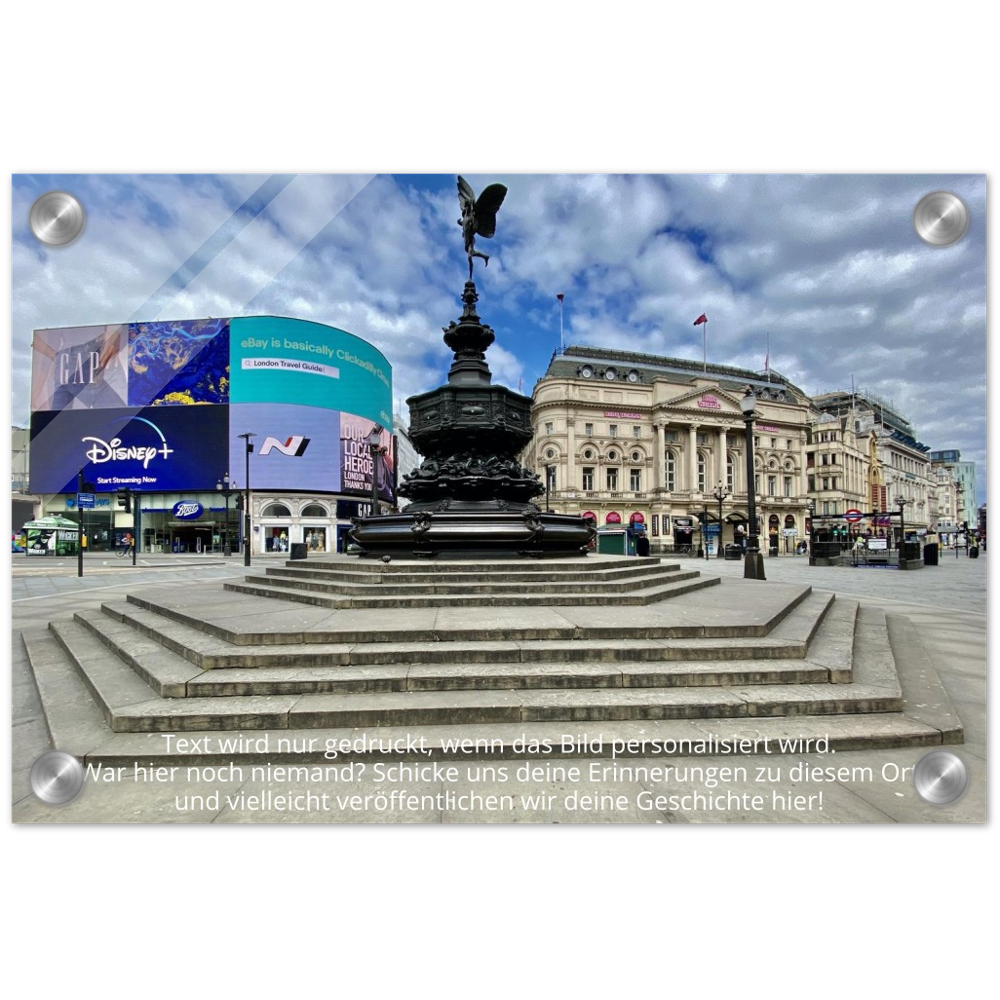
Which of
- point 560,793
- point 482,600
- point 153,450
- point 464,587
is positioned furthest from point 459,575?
point 153,450

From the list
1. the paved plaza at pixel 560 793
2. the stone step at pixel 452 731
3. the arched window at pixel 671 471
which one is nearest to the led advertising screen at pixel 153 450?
the stone step at pixel 452 731

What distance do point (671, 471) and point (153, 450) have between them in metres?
A: 53.3

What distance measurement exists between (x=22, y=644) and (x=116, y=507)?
4808cm

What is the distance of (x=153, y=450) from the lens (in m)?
42.7

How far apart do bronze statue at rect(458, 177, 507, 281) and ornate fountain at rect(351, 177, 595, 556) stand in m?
0.02

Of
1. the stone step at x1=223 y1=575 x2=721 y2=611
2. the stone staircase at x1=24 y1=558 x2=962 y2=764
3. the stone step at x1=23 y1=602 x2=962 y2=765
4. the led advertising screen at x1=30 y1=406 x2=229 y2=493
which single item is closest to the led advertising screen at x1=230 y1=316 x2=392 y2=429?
the led advertising screen at x1=30 y1=406 x2=229 y2=493

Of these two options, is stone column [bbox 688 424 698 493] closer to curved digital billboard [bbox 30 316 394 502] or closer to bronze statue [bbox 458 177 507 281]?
curved digital billboard [bbox 30 316 394 502]

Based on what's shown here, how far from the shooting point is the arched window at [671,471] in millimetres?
53469

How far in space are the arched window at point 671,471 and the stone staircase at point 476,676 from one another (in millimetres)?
49467

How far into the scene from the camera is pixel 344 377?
47.2 meters

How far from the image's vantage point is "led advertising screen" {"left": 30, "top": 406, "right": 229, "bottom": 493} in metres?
42.5

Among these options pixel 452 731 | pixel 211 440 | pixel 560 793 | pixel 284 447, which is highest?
pixel 211 440

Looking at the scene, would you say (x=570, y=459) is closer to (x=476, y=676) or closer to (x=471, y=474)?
(x=471, y=474)

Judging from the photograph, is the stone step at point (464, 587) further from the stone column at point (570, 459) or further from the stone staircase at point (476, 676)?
the stone column at point (570, 459)
